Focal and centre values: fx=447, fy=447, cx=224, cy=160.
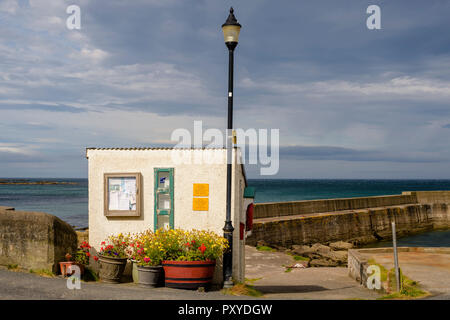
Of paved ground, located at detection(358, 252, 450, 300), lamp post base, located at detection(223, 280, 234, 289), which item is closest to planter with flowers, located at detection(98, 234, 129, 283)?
lamp post base, located at detection(223, 280, 234, 289)

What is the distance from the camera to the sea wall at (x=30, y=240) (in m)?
9.62

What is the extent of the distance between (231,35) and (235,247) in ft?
15.7

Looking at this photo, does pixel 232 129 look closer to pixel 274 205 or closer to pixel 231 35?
pixel 231 35

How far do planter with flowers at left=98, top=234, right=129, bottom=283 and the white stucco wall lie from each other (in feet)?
1.22

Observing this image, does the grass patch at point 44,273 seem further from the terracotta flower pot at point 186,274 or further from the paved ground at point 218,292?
the terracotta flower pot at point 186,274

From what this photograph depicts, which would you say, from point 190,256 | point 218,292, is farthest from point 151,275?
point 218,292

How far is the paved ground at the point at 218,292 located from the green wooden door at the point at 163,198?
156 cm

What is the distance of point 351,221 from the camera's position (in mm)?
36719

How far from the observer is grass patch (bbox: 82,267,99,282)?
33.3 ft

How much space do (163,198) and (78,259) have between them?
238 centimetres

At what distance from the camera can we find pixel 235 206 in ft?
33.0

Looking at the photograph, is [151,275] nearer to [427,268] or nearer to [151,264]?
[151,264]

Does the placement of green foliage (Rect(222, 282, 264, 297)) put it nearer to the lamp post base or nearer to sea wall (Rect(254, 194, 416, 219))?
the lamp post base

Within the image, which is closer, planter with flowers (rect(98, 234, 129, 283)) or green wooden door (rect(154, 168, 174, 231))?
planter with flowers (rect(98, 234, 129, 283))
